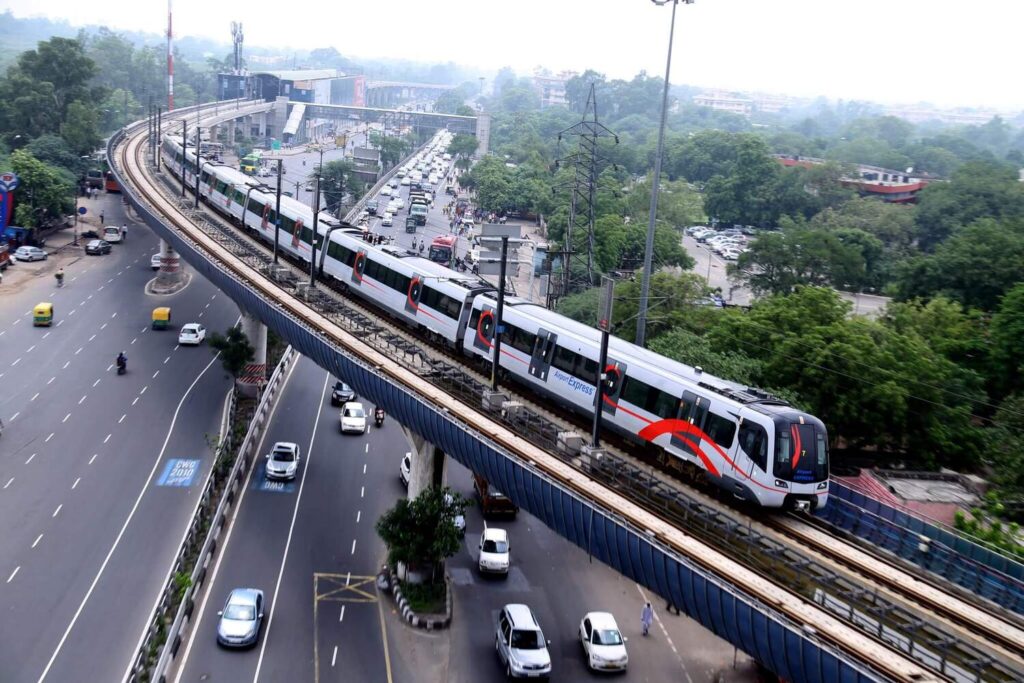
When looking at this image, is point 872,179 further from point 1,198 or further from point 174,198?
point 1,198

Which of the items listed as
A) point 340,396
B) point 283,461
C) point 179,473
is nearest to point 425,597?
point 283,461

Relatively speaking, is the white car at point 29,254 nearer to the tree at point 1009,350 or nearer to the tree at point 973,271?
the tree at point 973,271

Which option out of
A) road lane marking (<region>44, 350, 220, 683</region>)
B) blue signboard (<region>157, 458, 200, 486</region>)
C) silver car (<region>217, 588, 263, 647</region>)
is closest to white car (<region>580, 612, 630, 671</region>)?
silver car (<region>217, 588, 263, 647</region>)

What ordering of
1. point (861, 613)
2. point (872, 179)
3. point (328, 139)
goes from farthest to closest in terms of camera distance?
1. point (328, 139)
2. point (872, 179)
3. point (861, 613)

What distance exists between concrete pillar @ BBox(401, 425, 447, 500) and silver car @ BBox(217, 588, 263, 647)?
544 centimetres

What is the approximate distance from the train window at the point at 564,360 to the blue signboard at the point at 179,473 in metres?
16.2

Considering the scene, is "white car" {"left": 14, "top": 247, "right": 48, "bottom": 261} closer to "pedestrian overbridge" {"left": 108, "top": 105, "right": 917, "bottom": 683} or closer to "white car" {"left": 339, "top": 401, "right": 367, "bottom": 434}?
"white car" {"left": 339, "top": 401, "right": 367, "bottom": 434}

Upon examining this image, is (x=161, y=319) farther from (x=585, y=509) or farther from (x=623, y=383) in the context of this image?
(x=585, y=509)

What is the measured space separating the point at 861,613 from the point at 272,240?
3820 centimetres

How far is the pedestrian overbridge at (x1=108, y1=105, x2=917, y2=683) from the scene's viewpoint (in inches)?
540

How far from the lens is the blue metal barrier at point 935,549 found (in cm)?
1609

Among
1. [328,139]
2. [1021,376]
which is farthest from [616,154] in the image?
[1021,376]

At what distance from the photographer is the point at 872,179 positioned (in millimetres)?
110875

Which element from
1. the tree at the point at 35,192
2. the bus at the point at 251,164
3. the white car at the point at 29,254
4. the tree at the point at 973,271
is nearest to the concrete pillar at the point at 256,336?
the white car at the point at 29,254
